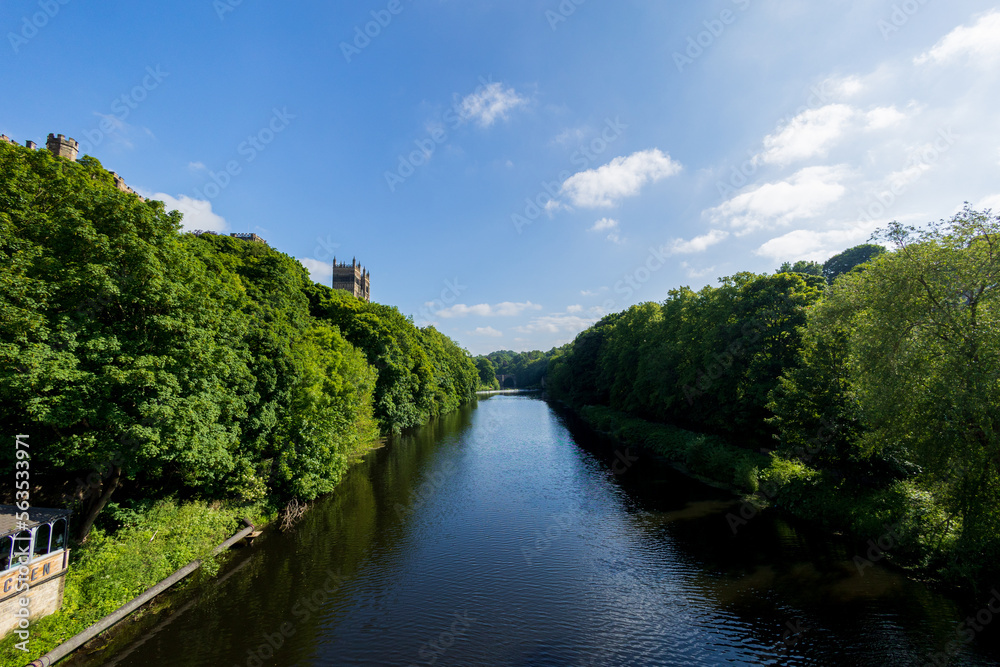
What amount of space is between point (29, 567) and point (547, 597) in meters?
16.0

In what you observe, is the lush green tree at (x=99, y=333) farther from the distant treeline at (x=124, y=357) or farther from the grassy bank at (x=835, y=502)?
the grassy bank at (x=835, y=502)

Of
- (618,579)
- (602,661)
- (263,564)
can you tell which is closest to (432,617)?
(602,661)

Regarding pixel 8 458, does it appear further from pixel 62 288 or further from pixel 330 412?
pixel 330 412

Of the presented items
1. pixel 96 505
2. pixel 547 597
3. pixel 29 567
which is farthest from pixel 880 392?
pixel 96 505

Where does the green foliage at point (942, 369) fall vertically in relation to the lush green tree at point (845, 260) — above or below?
below

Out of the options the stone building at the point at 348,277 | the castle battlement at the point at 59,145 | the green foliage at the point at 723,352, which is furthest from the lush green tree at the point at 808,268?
the stone building at the point at 348,277

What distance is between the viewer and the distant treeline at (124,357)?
1270 centimetres

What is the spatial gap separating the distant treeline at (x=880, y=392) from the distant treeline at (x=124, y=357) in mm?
26603

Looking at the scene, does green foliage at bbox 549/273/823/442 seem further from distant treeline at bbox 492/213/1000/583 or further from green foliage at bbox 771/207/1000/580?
green foliage at bbox 771/207/1000/580

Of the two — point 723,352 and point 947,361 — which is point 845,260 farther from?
point 947,361

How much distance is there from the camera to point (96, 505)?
16.0 meters

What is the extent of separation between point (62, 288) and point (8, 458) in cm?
538

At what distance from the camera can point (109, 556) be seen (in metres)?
15.2

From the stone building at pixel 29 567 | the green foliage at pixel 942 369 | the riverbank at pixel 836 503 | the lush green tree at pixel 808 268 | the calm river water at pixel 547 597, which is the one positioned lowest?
the calm river water at pixel 547 597
